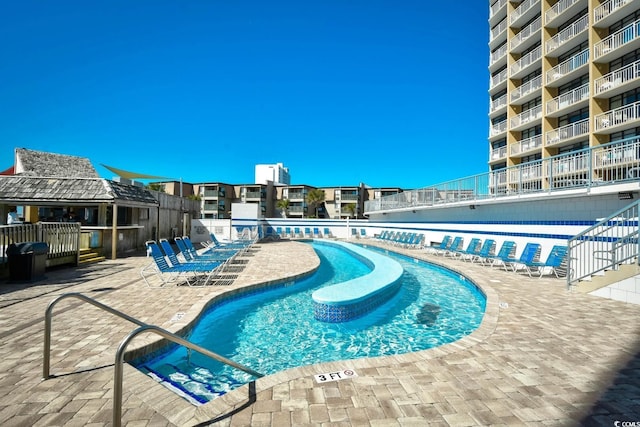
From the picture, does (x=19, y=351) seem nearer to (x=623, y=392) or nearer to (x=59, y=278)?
(x=59, y=278)

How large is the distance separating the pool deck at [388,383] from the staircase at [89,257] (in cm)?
631

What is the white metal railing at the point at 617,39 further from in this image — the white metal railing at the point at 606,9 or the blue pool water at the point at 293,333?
the blue pool water at the point at 293,333

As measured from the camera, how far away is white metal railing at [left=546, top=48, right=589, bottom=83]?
19078 mm

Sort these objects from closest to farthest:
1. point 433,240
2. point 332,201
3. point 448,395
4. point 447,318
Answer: point 448,395, point 447,318, point 433,240, point 332,201

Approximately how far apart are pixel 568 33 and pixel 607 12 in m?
2.45

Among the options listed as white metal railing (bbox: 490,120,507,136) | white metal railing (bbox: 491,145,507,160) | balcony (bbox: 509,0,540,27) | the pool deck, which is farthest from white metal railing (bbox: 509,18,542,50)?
the pool deck

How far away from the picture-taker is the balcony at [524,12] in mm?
22781

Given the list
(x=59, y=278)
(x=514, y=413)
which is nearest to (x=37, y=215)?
(x=59, y=278)

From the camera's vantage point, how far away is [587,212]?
880 cm

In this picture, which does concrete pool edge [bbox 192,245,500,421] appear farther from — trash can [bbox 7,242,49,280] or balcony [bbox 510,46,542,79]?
balcony [bbox 510,46,542,79]

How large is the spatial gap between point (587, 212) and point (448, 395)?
29.0 ft

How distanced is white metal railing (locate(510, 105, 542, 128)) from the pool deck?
845 inches

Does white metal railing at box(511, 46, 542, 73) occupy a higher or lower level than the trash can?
higher

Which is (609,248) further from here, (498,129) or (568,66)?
(498,129)
